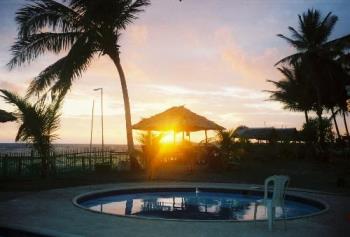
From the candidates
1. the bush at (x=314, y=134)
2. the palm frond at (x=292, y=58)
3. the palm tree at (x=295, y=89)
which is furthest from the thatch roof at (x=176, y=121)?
the palm tree at (x=295, y=89)

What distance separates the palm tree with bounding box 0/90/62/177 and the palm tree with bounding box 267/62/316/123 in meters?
23.4

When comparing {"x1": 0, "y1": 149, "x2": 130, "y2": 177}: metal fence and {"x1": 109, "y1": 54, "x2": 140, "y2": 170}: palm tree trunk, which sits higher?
{"x1": 109, "y1": 54, "x2": 140, "y2": 170}: palm tree trunk

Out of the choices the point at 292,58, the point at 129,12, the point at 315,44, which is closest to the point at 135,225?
the point at 129,12

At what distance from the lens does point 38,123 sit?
15016mm

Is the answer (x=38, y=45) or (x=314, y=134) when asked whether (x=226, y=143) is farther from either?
(x=314, y=134)

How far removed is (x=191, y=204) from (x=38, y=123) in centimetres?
715

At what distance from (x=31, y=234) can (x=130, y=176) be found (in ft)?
32.3

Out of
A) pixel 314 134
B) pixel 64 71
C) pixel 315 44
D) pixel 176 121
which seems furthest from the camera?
pixel 315 44

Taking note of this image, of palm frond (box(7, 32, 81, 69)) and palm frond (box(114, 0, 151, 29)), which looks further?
palm frond (box(114, 0, 151, 29))

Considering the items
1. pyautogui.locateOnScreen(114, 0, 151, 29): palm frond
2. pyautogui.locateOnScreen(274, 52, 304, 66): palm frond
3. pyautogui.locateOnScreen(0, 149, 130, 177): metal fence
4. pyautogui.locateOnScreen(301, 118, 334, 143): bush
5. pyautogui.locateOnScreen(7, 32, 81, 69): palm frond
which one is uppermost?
pyautogui.locateOnScreen(274, 52, 304, 66): palm frond

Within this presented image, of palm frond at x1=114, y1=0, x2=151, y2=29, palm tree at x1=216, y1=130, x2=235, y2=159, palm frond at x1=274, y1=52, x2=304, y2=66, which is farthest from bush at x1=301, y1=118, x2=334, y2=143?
palm frond at x1=114, y1=0, x2=151, y2=29

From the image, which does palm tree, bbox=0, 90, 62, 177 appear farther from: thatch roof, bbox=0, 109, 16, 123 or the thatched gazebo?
the thatched gazebo

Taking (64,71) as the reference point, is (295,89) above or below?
above

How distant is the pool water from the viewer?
956cm
